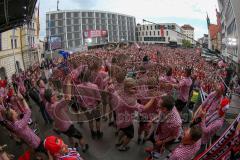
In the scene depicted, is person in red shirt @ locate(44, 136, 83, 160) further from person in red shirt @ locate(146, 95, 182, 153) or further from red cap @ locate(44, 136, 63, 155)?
person in red shirt @ locate(146, 95, 182, 153)

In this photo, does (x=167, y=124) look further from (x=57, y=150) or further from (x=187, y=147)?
(x=57, y=150)

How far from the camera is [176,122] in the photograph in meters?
4.96

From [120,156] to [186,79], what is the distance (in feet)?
9.55

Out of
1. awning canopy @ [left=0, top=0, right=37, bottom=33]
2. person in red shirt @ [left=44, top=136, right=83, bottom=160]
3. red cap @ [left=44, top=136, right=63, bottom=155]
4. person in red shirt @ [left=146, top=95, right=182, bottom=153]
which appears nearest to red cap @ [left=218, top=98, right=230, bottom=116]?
person in red shirt @ [left=146, top=95, right=182, bottom=153]

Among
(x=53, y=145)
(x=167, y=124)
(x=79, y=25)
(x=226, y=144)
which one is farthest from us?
(x=79, y=25)

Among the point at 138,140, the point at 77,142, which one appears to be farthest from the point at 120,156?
the point at 77,142

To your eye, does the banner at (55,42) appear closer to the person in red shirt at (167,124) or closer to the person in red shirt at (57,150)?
the person in red shirt at (167,124)

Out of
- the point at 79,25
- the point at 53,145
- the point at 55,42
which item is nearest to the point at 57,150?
the point at 53,145

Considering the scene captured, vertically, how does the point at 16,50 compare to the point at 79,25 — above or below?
below

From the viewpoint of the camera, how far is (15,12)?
693 inches

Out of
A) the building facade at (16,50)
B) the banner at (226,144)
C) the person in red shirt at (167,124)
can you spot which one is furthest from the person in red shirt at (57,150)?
the building facade at (16,50)

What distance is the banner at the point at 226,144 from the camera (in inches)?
158

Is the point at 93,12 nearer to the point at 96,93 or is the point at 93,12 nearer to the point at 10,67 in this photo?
the point at 10,67

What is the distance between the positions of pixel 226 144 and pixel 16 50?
37600mm
